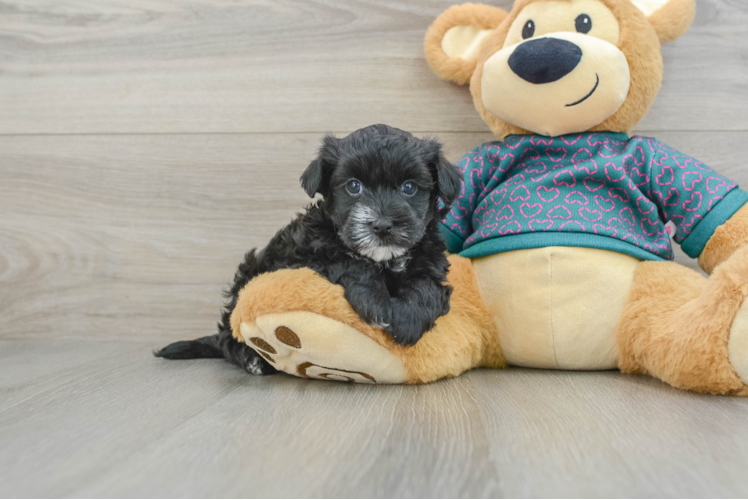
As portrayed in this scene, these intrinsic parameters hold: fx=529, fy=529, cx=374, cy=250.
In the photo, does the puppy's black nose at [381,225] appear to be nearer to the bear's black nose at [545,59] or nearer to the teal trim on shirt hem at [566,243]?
the teal trim on shirt hem at [566,243]

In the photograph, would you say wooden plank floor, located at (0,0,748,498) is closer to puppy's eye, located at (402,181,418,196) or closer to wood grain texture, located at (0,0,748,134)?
wood grain texture, located at (0,0,748,134)

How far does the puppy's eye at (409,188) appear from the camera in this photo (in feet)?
3.71

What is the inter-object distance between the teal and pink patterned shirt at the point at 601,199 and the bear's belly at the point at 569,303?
0.04m

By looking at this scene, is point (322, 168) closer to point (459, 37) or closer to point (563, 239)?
point (563, 239)

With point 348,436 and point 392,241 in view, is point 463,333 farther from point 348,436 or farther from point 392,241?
point 348,436

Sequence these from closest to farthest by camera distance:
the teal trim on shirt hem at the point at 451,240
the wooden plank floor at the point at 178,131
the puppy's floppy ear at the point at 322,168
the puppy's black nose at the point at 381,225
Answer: the puppy's black nose at the point at 381,225 < the puppy's floppy ear at the point at 322,168 < the teal trim on shirt hem at the point at 451,240 < the wooden plank floor at the point at 178,131

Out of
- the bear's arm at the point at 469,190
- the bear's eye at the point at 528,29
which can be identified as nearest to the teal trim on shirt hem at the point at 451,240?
the bear's arm at the point at 469,190

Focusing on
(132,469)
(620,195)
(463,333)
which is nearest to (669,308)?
(620,195)

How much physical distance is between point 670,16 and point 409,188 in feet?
2.95

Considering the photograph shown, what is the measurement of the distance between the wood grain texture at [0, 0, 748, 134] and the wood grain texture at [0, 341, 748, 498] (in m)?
0.91

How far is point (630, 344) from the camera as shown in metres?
1.23

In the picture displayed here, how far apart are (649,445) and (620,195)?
29.0 inches

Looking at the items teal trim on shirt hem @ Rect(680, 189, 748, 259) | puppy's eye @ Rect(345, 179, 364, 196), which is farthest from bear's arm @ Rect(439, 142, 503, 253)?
teal trim on shirt hem @ Rect(680, 189, 748, 259)

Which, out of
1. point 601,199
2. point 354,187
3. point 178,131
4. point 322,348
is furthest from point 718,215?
point 178,131
